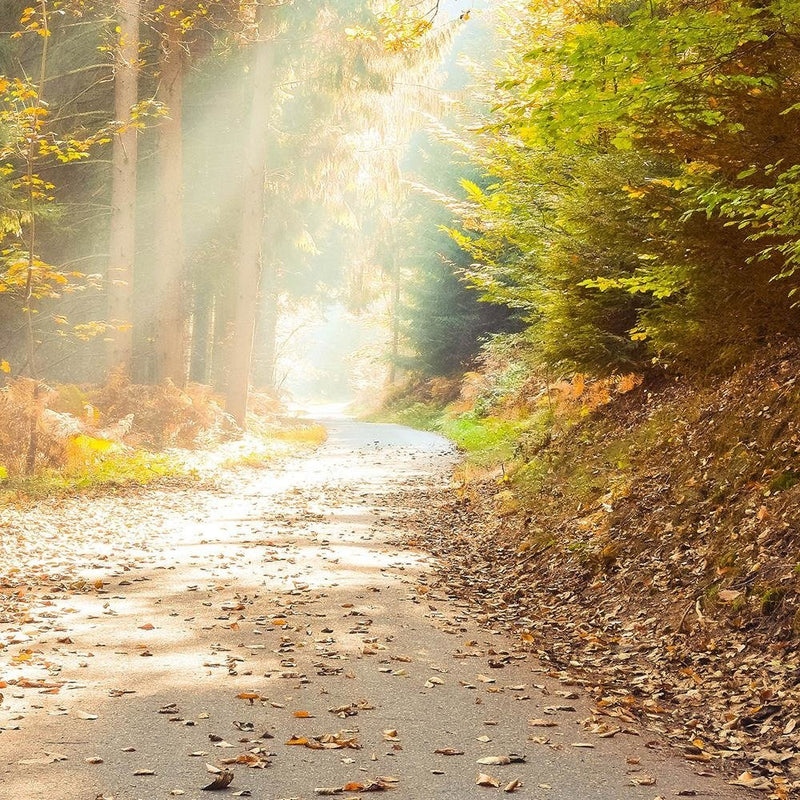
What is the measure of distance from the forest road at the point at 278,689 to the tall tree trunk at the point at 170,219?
9336mm

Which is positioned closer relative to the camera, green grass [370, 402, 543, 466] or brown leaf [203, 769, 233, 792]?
brown leaf [203, 769, 233, 792]

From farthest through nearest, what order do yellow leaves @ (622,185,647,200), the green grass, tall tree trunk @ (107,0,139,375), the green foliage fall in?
tall tree trunk @ (107,0,139,375), the green grass, yellow leaves @ (622,185,647,200), the green foliage

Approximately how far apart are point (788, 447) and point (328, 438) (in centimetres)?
1882

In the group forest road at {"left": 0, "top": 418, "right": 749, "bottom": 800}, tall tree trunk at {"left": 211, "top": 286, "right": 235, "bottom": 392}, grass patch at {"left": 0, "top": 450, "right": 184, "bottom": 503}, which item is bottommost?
forest road at {"left": 0, "top": 418, "right": 749, "bottom": 800}

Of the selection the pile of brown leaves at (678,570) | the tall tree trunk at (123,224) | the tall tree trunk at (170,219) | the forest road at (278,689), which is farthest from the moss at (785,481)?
the tall tree trunk at (170,219)

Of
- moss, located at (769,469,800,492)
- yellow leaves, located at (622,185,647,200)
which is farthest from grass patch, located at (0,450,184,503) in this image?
moss, located at (769,469,800,492)

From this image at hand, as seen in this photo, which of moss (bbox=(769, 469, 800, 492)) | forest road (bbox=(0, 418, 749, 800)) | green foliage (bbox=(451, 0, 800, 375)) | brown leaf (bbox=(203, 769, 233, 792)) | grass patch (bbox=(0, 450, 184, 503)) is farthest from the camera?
grass patch (bbox=(0, 450, 184, 503))

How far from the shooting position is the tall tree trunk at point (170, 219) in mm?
17781

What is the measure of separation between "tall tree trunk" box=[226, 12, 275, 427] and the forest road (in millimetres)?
10503

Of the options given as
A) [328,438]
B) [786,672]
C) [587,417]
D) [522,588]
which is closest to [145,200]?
[328,438]

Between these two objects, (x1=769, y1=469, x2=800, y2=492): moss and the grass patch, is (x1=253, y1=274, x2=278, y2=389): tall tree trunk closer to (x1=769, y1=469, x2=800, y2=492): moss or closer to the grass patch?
the grass patch

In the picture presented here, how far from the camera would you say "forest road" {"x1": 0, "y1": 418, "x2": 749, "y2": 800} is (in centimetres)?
391

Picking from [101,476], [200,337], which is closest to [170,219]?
[101,476]

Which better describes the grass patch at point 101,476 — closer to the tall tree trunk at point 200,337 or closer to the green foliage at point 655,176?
the green foliage at point 655,176
